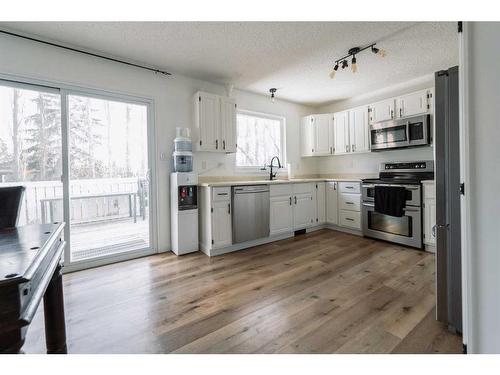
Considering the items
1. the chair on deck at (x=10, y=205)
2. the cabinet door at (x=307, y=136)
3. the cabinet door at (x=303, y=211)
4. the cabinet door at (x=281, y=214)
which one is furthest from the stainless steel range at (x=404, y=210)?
the chair on deck at (x=10, y=205)

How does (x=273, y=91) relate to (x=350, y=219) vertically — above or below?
above

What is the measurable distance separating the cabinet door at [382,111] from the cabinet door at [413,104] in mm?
109

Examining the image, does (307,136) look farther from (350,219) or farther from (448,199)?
(448,199)

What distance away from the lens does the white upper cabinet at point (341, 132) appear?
429 cm

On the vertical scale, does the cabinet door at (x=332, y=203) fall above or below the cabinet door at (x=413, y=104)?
below

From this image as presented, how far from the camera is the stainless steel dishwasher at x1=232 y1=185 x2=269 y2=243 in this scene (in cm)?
325

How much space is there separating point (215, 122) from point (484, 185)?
3011mm

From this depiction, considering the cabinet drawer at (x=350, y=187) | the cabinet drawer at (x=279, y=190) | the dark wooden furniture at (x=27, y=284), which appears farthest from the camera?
the cabinet drawer at (x=350, y=187)

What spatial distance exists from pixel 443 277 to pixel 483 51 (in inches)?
54.5

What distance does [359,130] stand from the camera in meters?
4.10

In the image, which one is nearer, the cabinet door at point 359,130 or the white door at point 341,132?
the cabinet door at point 359,130

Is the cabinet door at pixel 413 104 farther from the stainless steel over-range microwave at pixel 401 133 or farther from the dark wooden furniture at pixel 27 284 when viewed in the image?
the dark wooden furniture at pixel 27 284

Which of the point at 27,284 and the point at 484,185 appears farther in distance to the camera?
the point at 484,185

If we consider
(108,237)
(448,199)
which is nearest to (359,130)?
(448,199)
